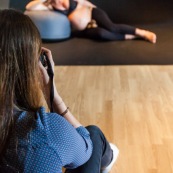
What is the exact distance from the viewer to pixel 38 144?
2.72 feet

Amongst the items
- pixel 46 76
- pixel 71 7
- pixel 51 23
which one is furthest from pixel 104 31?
pixel 46 76

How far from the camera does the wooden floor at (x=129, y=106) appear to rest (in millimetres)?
1859

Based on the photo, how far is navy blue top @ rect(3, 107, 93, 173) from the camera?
832mm

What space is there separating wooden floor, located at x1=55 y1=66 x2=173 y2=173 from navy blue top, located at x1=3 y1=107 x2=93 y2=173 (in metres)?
0.93

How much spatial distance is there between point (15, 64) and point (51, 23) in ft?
8.76

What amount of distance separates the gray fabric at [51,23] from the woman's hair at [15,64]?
103 inches

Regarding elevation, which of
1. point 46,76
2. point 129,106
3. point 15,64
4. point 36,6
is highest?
point 15,64

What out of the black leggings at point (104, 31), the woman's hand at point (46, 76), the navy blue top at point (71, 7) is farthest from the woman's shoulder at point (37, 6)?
the woman's hand at point (46, 76)

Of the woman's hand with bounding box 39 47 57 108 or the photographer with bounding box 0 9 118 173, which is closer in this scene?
the photographer with bounding box 0 9 118 173

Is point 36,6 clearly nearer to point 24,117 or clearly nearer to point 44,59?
point 44,59

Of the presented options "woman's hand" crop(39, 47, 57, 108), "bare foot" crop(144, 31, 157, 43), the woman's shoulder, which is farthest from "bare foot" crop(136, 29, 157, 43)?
"woman's hand" crop(39, 47, 57, 108)

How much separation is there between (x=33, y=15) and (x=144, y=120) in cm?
180

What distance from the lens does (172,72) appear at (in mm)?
3043

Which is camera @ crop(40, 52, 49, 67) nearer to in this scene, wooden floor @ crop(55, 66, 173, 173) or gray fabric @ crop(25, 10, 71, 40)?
wooden floor @ crop(55, 66, 173, 173)
